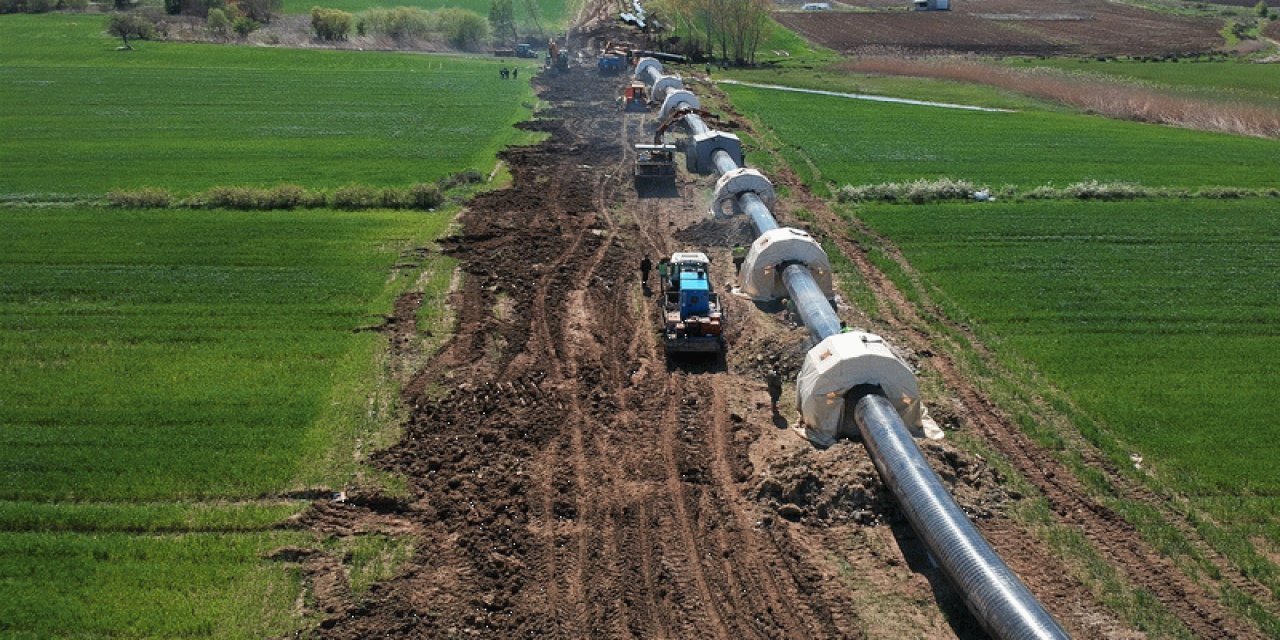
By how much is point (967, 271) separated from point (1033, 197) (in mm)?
10907

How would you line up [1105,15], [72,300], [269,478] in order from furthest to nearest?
[1105,15] < [72,300] < [269,478]

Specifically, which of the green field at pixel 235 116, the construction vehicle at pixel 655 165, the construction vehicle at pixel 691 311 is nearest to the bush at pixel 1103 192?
the construction vehicle at pixel 655 165

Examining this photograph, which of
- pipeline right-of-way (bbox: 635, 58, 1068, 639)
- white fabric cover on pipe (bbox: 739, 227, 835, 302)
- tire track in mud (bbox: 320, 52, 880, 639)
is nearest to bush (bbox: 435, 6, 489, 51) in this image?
pipeline right-of-way (bbox: 635, 58, 1068, 639)

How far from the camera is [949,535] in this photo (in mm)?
14492

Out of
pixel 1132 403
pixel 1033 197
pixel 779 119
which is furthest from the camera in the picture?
pixel 779 119

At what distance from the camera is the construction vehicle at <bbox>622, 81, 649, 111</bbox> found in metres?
57.8

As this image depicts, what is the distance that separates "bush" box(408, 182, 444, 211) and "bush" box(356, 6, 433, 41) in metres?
62.9

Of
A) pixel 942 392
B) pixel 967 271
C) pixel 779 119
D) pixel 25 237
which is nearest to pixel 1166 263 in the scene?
pixel 967 271

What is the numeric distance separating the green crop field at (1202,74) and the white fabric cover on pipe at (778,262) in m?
55.4

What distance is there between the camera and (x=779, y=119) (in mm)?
54750

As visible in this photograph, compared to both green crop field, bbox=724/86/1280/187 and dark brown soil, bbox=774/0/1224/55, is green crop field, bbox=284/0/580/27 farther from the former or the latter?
green crop field, bbox=724/86/1280/187

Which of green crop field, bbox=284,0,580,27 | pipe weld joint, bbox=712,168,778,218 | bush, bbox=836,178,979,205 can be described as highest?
green crop field, bbox=284,0,580,27

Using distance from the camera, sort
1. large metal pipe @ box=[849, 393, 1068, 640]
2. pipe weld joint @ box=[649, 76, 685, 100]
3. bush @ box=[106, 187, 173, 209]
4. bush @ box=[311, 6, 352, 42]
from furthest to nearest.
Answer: bush @ box=[311, 6, 352, 42] < pipe weld joint @ box=[649, 76, 685, 100] < bush @ box=[106, 187, 173, 209] < large metal pipe @ box=[849, 393, 1068, 640]

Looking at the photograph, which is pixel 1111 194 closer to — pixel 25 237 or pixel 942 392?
pixel 942 392
